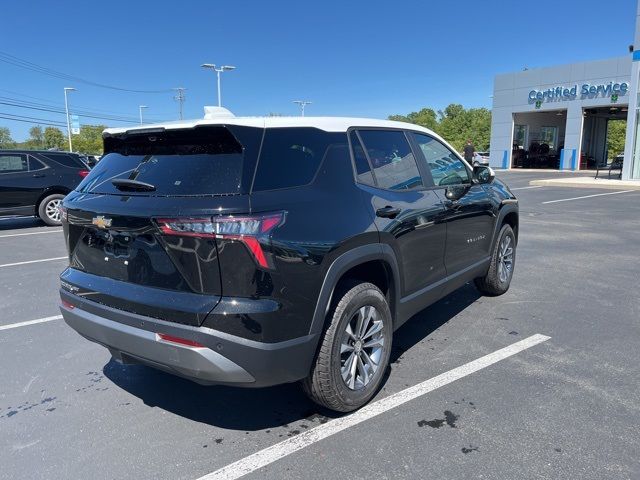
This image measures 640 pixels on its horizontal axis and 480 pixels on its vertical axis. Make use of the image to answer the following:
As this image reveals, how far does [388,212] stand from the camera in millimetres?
3309

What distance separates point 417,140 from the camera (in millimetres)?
4105

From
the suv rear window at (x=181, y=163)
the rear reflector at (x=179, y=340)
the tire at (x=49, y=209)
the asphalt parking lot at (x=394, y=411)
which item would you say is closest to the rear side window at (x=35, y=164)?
the tire at (x=49, y=209)

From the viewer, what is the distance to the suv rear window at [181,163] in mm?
2645

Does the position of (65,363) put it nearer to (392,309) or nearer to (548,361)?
(392,309)

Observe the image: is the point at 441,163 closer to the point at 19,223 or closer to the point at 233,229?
the point at 233,229

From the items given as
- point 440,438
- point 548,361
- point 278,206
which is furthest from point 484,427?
point 278,206

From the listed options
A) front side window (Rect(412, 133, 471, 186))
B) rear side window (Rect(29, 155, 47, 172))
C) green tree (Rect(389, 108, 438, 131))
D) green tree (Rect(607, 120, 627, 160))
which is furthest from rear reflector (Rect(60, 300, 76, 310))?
green tree (Rect(389, 108, 438, 131))

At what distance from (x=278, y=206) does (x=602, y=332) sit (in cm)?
345

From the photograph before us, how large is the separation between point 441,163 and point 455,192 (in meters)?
0.31

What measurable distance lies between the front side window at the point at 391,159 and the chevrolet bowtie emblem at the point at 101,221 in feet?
5.61

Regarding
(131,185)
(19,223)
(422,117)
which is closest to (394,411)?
(131,185)

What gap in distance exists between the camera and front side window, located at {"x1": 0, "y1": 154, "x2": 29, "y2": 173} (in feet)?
35.8

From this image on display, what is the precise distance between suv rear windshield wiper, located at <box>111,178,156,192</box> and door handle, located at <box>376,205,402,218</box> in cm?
140

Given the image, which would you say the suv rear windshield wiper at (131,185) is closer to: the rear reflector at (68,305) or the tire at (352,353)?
the rear reflector at (68,305)
